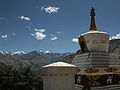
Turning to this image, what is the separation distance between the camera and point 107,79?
14562 millimetres

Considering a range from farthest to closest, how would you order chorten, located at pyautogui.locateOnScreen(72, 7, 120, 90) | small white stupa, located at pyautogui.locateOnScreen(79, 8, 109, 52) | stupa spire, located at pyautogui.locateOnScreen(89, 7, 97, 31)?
stupa spire, located at pyautogui.locateOnScreen(89, 7, 97, 31) → small white stupa, located at pyautogui.locateOnScreen(79, 8, 109, 52) → chorten, located at pyautogui.locateOnScreen(72, 7, 120, 90)

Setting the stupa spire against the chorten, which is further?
the stupa spire

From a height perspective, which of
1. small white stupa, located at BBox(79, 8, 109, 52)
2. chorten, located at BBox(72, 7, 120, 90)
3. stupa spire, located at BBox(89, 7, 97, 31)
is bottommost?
chorten, located at BBox(72, 7, 120, 90)

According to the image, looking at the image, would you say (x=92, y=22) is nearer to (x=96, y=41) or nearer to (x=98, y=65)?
(x=96, y=41)

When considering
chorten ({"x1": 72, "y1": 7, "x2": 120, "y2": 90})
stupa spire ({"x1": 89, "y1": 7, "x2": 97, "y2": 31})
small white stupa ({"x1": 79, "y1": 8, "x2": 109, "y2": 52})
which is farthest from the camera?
stupa spire ({"x1": 89, "y1": 7, "x2": 97, "y2": 31})

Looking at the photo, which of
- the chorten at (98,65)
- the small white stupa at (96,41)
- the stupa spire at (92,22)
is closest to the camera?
the chorten at (98,65)

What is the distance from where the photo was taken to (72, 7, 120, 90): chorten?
13978mm

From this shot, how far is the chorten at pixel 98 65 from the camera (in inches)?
550

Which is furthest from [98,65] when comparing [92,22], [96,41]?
[92,22]

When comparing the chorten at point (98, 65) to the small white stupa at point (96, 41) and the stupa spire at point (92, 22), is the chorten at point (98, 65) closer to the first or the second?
the small white stupa at point (96, 41)

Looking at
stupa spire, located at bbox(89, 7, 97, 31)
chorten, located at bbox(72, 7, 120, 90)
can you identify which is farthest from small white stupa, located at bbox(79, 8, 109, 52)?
stupa spire, located at bbox(89, 7, 97, 31)

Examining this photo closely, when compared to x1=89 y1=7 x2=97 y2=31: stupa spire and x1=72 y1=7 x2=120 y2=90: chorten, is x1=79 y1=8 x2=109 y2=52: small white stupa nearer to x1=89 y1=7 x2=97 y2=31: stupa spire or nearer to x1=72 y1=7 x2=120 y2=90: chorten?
x1=72 y1=7 x2=120 y2=90: chorten

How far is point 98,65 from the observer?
47.4 feet

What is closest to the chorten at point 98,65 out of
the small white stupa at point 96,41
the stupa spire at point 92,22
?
the small white stupa at point 96,41
